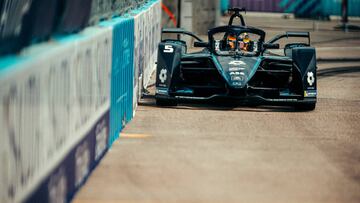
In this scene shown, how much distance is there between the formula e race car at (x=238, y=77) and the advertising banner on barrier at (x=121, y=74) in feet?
5.49

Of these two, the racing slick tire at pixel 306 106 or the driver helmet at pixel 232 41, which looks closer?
the racing slick tire at pixel 306 106

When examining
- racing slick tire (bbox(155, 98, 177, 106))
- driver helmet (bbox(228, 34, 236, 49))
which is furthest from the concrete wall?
racing slick tire (bbox(155, 98, 177, 106))

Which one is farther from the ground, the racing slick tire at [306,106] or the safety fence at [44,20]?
the safety fence at [44,20]

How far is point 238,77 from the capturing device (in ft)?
49.5

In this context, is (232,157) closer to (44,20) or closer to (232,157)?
(232,157)

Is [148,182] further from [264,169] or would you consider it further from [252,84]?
[252,84]

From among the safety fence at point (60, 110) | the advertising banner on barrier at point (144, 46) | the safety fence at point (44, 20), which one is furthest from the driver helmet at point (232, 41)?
the safety fence at point (44, 20)

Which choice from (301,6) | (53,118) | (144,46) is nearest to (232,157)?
(53,118)

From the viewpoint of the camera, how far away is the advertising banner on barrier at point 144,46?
1483 centimetres

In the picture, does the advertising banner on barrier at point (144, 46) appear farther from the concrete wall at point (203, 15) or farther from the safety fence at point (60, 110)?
the concrete wall at point (203, 15)

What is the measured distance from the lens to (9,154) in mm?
5969

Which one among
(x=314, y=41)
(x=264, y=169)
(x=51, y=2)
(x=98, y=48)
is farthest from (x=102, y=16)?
(x=314, y=41)

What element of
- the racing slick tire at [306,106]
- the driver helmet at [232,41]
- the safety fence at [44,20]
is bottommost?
the racing slick tire at [306,106]

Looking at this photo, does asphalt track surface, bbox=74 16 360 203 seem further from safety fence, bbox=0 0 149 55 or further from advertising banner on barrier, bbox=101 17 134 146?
safety fence, bbox=0 0 149 55
